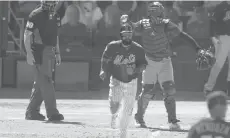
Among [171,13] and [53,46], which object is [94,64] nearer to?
[171,13]

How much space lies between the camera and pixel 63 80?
15609 mm

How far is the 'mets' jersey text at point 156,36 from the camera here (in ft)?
34.1

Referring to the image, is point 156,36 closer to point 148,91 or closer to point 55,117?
point 148,91

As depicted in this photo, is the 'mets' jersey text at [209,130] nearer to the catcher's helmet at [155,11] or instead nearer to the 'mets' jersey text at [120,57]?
the 'mets' jersey text at [120,57]

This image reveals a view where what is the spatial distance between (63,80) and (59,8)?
62.8 inches

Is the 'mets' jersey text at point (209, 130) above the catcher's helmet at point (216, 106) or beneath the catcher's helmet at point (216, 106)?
beneath

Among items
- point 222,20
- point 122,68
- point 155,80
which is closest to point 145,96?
point 155,80

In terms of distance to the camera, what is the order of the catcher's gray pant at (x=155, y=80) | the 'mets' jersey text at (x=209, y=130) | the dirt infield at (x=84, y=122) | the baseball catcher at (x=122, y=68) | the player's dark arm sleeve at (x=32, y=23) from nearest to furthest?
the 'mets' jersey text at (x=209, y=130) < the baseball catcher at (x=122, y=68) < the dirt infield at (x=84, y=122) < the catcher's gray pant at (x=155, y=80) < the player's dark arm sleeve at (x=32, y=23)

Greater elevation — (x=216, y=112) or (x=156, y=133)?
(x=216, y=112)

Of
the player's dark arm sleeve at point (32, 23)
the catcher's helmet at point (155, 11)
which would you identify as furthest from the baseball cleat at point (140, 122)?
the player's dark arm sleeve at point (32, 23)

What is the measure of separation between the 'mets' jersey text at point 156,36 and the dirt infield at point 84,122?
1.08 metres

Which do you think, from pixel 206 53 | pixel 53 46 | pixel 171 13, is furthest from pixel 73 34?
pixel 206 53

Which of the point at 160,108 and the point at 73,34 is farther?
the point at 73,34

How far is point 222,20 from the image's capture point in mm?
14023
